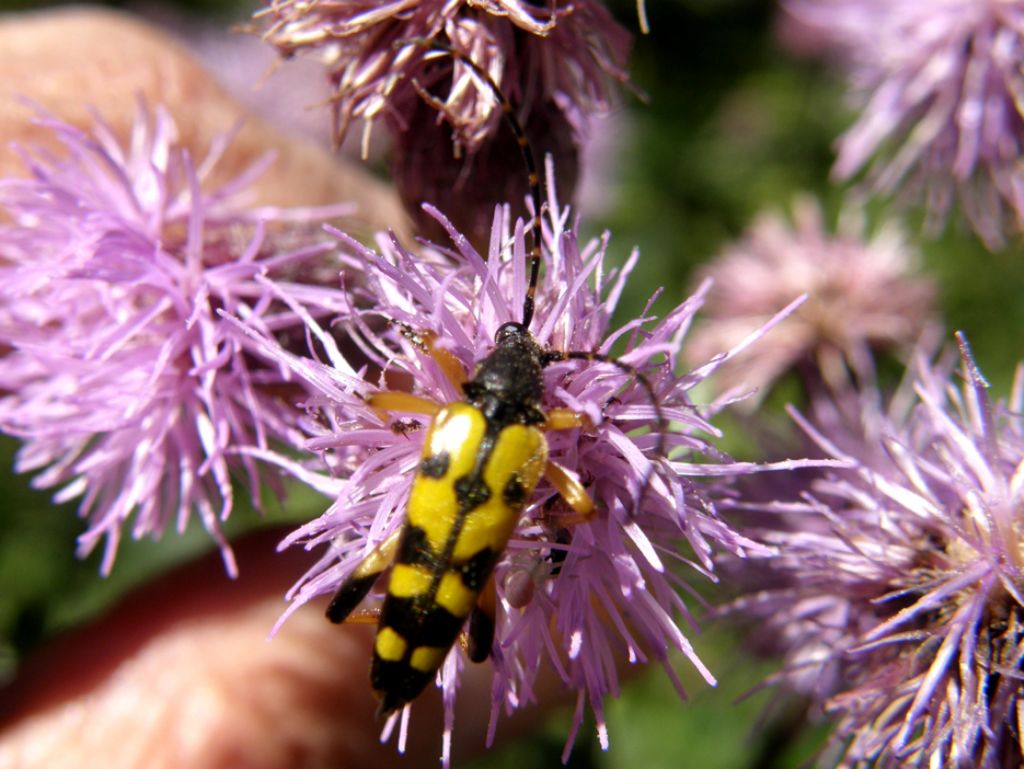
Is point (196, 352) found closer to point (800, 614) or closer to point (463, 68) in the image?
point (463, 68)

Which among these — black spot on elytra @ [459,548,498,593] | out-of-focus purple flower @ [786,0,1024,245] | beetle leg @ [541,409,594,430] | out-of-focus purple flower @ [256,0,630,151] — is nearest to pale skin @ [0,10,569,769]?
out-of-focus purple flower @ [256,0,630,151]

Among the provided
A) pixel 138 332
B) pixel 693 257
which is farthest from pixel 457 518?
Result: pixel 693 257

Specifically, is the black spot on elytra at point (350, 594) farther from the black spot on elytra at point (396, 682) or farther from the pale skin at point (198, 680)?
the pale skin at point (198, 680)

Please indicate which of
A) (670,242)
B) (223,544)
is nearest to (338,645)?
(223,544)

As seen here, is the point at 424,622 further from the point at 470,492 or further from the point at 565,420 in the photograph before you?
the point at 565,420

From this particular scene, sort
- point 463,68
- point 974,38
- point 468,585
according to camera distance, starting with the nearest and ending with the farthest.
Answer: point 468,585 → point 463,68 → point 974,38

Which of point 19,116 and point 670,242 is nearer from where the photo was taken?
point 19,116

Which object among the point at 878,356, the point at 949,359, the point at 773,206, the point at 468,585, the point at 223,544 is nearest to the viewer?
the point at 468,585
